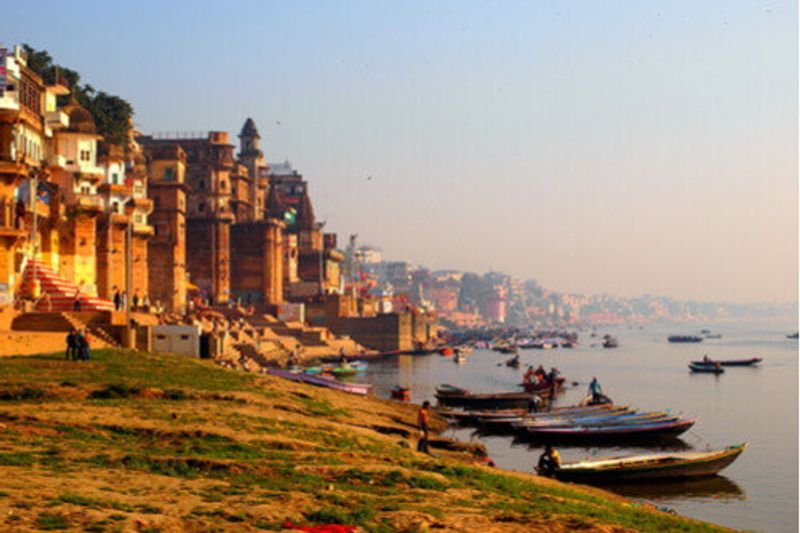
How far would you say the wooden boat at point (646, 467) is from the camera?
35.5m

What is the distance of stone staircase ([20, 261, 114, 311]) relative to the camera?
5203 cm

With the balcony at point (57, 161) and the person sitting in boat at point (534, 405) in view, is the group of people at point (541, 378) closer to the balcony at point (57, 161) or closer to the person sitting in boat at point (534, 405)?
the person sitting in boat at point (534, 405)

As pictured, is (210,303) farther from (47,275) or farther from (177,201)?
(47,275)

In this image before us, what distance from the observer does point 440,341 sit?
176m

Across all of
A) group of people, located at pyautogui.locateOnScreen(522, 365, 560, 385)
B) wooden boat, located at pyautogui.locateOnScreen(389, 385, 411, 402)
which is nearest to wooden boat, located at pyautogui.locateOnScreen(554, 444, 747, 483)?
wooden boat, located at pyautogui.locateOnScreen(389, 385, 411, 402)

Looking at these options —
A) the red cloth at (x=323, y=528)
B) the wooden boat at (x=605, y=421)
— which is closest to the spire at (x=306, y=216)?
the wooden boat at (x=605, y=421)

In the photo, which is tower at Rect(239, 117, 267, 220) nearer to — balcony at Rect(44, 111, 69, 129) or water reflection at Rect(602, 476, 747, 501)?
balcony at Rect(44, 111, 69, 129)

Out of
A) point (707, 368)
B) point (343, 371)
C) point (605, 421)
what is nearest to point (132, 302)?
point (343, 371)

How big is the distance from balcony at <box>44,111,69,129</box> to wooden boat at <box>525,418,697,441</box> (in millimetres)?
28803

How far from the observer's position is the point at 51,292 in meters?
53.8

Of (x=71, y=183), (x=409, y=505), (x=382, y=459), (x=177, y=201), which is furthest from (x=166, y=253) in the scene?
(x=409, y=505)

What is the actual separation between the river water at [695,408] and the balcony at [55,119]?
982 inches

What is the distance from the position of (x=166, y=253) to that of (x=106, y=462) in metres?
70.9

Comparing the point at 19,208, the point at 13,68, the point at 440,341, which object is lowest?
the point at 440,341
